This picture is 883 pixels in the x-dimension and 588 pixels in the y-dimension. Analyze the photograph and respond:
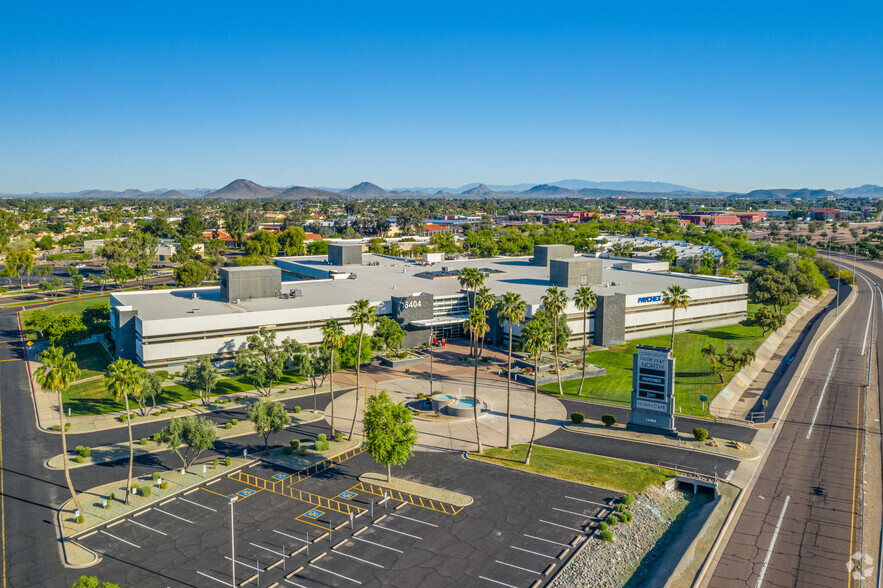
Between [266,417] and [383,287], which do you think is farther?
[383,287]

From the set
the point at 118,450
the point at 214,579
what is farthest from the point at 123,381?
the point at 214,579

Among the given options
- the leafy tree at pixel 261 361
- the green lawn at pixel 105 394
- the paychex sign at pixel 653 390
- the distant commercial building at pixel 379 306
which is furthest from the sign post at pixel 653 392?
the green lawn at pixel 105 394

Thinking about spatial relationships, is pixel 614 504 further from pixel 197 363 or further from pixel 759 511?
pixel 197 363

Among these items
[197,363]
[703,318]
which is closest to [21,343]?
[197,363]

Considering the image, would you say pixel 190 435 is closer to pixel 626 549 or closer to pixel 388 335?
pixel 626 549

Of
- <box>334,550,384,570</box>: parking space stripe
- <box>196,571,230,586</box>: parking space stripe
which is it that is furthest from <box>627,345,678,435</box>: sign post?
<box>196,571,230,586</box>: parking space stripe

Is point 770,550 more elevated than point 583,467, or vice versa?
point 770,550
